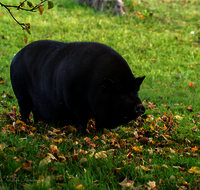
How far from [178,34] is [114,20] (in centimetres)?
Result: 308

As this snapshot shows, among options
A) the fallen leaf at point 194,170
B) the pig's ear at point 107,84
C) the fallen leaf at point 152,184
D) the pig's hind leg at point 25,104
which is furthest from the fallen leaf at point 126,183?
the pig's hind leg at point 25,104

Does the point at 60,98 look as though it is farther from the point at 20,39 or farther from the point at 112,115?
the point at 20,39

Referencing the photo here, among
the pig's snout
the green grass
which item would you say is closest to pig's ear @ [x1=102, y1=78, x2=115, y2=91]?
the pig's snout

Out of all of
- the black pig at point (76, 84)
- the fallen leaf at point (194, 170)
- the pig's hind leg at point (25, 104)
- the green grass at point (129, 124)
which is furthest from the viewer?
the pig's hind leg at point (25, 104)

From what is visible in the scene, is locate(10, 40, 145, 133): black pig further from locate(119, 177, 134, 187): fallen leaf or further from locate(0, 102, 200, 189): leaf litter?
locate(119, 177, 134, 187): fallen leaf

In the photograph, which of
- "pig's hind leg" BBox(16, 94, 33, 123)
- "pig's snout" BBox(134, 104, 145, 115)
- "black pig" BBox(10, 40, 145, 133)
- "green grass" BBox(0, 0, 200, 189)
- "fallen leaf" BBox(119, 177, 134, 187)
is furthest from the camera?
"pig's hind leg" BBox(16, 94, 33, 123)

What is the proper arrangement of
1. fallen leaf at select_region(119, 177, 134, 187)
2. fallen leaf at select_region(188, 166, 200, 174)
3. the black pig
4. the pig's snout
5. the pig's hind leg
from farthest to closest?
1. the pig's hind leg
2. the black pig
3. the pig's snout
4. fallen leaf at select_region(188, 166, 200, 174)
5. fallen leaf at select_region(119, 177, 134, 187)

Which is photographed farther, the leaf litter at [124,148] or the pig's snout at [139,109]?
the pig's snout at [139,109]

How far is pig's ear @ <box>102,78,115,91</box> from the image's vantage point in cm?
342

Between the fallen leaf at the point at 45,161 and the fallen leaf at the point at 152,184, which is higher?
the fallen leaf at the point at 45,161

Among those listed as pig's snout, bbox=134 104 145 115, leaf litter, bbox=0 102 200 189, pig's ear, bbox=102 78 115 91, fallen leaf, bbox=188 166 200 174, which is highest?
pig's ear, bbox=102 78 115 91

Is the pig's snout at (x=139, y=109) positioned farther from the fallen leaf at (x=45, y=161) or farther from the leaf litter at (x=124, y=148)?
the fallen leaf at (x=45, y=161)

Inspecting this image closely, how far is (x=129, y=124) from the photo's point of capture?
5062 millimetres

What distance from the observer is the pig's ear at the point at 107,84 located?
11.2ft
